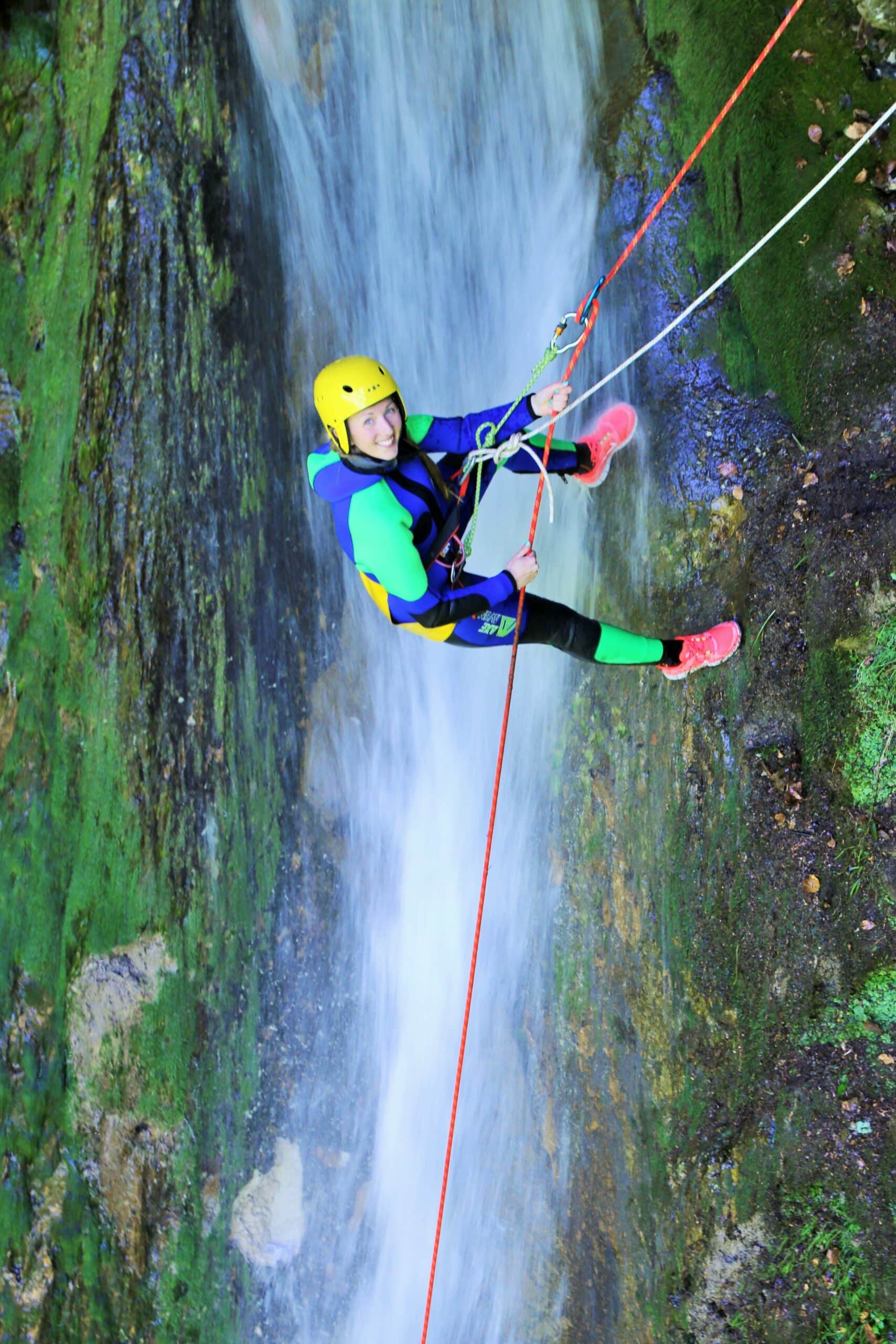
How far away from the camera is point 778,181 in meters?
3.63

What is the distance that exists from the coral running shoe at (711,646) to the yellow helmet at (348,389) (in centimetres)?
165

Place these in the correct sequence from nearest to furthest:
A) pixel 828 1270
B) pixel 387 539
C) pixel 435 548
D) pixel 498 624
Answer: pixel 387 539, pixel 435 548, pixel 828 1270, pixel 498 624

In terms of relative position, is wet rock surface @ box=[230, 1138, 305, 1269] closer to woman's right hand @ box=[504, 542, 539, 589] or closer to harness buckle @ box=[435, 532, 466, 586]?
harness buckle @ box=[435, 532, 466, 586]

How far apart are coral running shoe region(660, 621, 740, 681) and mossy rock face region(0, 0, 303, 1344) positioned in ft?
8.11

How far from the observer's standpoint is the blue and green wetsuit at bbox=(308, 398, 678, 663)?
3.03m

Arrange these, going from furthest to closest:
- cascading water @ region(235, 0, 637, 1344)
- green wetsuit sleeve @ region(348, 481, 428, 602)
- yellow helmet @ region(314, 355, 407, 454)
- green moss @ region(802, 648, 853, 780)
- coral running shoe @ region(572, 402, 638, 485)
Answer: cascading water @ region(235, 0, 637, 1344) < coral running shoe @ region(572, 402, 638, 485) < green moss @ region(802, 648, 853, 780) < green wetsuit sleeve @ region(348, 481, 428, 602) < yellow helmet @ region(314, 355, 407, 454)

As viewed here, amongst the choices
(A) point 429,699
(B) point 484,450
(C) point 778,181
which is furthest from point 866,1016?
(C) point 778,181

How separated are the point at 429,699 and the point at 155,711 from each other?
161 centimetres

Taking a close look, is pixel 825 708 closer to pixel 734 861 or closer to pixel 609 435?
pixel 734 861

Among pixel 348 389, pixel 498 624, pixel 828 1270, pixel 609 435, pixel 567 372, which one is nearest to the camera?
pixel 348 389

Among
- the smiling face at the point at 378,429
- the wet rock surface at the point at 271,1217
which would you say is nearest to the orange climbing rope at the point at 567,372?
the smiling face at the point at 378,429

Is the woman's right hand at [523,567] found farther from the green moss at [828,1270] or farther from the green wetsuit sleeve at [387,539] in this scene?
the green moss at [828,1270]

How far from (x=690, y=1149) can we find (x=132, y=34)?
658 centimetres

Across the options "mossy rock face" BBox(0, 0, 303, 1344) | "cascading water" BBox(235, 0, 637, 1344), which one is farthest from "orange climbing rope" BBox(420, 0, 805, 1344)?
"mossy rock face" BBox(0, 0, 303, 1344)
